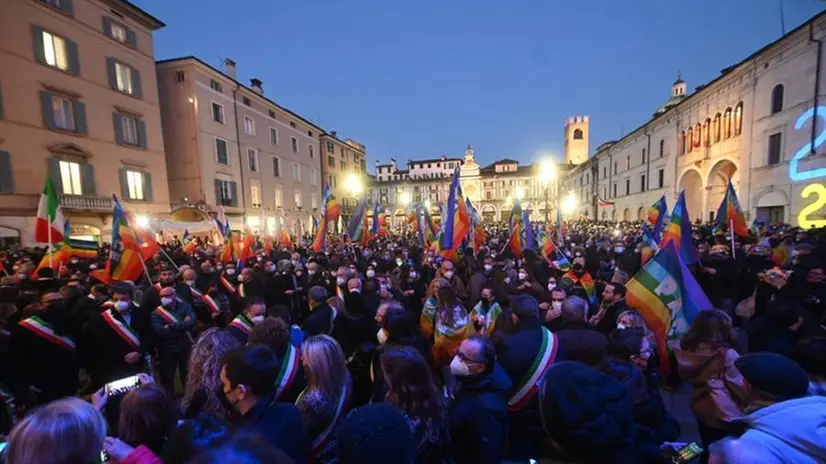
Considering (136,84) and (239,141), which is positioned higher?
(136,84)

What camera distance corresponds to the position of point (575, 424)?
1.74 meters

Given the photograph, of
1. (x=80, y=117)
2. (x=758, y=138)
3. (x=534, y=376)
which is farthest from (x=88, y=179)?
(x=758, y=138)

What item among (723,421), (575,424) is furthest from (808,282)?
(575,424)

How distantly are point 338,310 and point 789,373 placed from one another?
13.3 ft

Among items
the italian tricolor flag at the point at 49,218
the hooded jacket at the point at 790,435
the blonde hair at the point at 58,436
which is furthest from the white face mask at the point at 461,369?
the italian tricolor flag at the point at 49,218

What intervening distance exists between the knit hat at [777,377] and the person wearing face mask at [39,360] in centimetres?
608

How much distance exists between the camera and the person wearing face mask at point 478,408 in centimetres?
218

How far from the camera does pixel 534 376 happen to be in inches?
111

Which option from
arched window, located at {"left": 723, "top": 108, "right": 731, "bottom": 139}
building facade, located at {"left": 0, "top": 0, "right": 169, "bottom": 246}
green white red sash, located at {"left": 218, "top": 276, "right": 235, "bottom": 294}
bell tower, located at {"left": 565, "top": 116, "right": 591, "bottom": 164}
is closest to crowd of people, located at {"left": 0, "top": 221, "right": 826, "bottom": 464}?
green white red sash, located at {"left": 218, "top": 276, "right": 235, "bottom": 294}

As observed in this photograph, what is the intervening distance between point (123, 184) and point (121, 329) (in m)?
20.3

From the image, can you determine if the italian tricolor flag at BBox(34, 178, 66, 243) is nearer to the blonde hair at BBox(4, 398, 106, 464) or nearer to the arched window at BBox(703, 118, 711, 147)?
the blonde hair at BBox(4, 398, 106, 464)

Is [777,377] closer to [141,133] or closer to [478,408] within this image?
[478,408]

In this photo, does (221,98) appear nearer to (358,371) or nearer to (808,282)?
(358,371)

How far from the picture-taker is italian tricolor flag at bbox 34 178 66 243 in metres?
7.94
